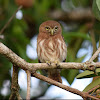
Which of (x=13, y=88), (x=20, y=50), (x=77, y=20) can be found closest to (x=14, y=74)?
(x=13, y=88)

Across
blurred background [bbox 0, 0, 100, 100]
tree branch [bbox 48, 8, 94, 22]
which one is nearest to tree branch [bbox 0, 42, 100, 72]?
blurred background [bbox 0, 0, 100, 100]

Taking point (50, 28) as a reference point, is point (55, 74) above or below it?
below

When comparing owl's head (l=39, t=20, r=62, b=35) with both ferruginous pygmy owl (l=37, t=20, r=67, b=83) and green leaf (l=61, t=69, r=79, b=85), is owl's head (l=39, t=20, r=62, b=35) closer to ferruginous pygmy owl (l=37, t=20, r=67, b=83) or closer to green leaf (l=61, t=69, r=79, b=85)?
ferruginous pygmy owl (l=37, t=20, r=67, b=83)

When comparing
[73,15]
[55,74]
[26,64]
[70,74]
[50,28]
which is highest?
[73,15]

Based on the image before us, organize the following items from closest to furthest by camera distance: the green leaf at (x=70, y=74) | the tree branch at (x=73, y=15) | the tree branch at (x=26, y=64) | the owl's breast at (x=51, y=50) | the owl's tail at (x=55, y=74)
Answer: the tree branch at (x=26, y=64) < the green leaf at (x=70, y=74) < the owl's breast at (x=51, y=50) < the owl's tail at (x=55, y=74) < the tree branch at (x=73, y=15)

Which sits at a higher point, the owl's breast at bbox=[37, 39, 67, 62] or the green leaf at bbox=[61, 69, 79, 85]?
the owl's breast at bbox=[37, 39, 67, 62]

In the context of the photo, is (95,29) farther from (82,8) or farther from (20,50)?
(82,8)

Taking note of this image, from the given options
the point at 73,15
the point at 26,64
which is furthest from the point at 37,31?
the point at 26,64

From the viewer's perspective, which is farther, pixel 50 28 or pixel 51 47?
pixel 50 28

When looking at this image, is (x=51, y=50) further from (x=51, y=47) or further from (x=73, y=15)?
(x=73, y=15)

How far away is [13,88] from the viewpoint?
2568mm

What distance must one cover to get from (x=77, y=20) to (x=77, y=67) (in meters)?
3.37

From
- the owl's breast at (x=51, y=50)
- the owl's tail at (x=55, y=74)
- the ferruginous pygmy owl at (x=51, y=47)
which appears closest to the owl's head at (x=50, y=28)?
the ferruginous pygmy owl at (x=51, y=47)

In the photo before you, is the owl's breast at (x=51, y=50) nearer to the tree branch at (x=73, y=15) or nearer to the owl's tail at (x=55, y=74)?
the owl's tail at (x=55, y=74)
